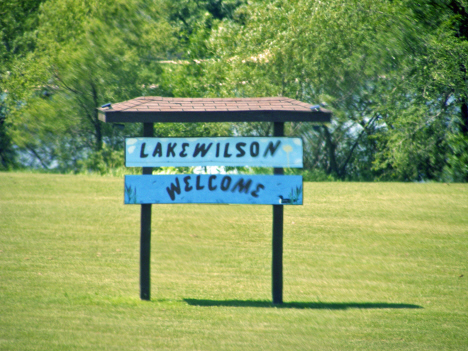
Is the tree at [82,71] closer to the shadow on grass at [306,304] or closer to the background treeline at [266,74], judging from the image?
the background treeline at [266,74]

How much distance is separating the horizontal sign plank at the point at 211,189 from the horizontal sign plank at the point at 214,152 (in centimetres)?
17

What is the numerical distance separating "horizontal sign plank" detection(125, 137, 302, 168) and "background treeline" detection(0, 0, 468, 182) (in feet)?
38.9

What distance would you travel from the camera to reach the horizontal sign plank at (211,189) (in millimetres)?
6906

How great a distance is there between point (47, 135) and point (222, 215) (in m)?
13.7

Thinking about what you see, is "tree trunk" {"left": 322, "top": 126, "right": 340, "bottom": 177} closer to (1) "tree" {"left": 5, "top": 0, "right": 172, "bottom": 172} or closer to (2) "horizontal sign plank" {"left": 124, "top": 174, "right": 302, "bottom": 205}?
(1) "tree" {"left": 5, "top": 0, "right": 172, "bottom": 172}

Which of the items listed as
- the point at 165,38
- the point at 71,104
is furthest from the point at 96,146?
the point at 165,38

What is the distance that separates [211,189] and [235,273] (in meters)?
2.70

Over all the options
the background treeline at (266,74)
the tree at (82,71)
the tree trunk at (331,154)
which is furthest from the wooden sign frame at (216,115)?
the tree at (82,71)

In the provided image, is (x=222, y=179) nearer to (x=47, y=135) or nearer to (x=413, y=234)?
(x=413, y=234)

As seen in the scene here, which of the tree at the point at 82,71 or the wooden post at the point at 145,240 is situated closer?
the wooden post at the point at 145,240

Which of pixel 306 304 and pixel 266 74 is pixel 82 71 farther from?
pixel 306 304

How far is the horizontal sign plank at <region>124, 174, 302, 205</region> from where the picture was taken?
691 cm

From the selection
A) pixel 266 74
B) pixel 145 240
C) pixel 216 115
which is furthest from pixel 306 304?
pixel 266 74

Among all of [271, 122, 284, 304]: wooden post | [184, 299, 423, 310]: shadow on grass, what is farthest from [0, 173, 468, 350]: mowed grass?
[271, 122, 284, 304]: wooden post
